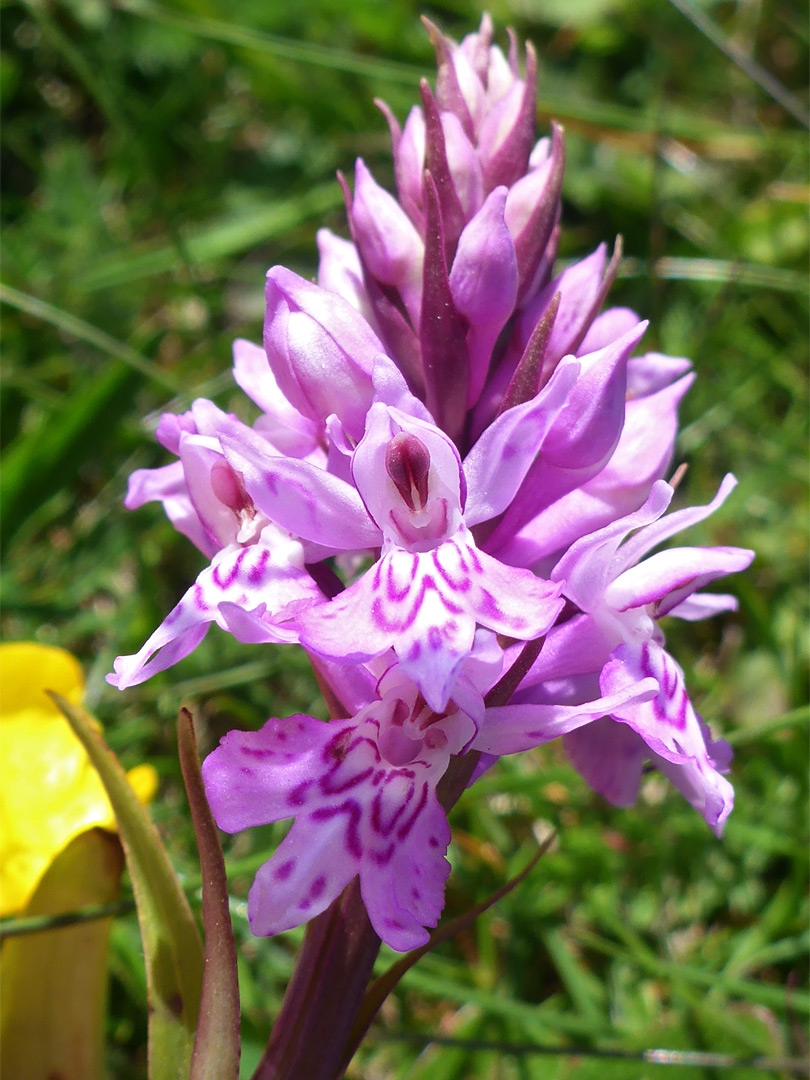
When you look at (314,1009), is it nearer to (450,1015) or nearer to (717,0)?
(450,1015)

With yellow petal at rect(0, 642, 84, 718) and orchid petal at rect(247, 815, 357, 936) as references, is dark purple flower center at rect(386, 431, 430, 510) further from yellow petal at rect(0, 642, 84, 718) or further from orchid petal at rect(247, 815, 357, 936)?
yellow petal at rect(0, 642, 84, 718)

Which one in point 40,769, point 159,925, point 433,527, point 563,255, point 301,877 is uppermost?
point 433,527

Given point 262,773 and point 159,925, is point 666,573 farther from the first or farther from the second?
point 159,925

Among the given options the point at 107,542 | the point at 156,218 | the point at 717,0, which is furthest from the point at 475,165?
the point at 717,0

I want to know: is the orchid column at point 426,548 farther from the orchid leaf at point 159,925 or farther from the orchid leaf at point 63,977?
the orchid leaf at point 63,977

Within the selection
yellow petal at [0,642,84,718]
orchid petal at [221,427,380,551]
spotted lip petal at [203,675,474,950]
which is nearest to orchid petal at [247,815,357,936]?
spotted lip petal at [203,675,474,950]

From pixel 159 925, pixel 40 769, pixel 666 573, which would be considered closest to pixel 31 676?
pixel 40 769

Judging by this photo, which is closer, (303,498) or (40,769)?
(303,498)
